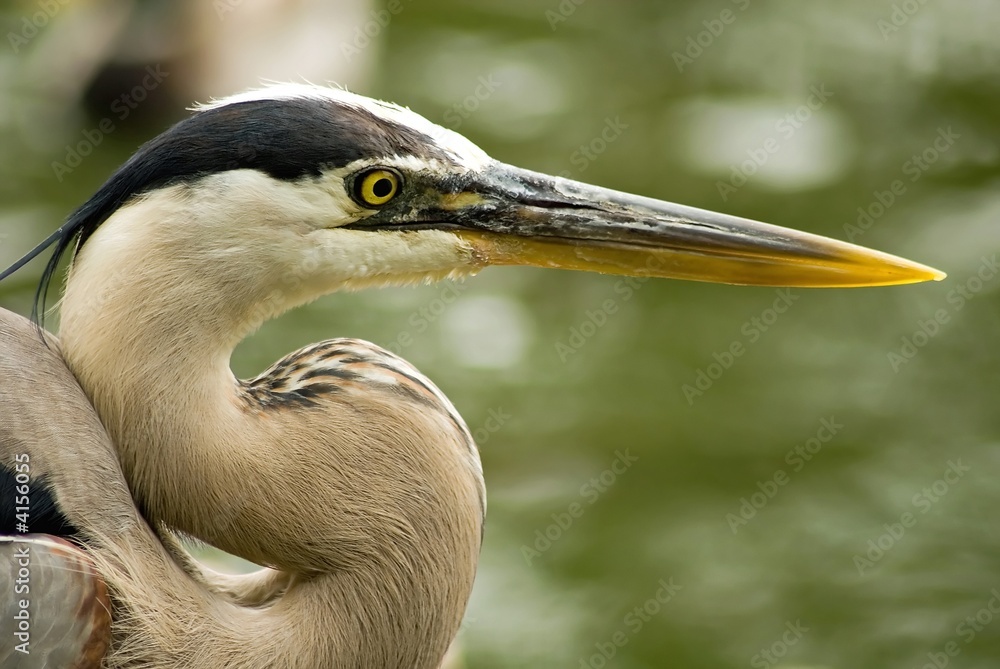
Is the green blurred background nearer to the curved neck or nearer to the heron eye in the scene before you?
the curved neck

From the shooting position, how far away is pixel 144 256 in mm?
2279

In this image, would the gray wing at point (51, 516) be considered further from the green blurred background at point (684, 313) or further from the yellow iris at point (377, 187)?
the green blurred background at point (684, 313)

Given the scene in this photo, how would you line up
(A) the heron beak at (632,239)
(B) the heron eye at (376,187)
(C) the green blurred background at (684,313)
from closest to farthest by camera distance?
(B) the heron eye at (376,187) < (A) the heron beak at (632,239) < (C) the green blurred background at (684,313)

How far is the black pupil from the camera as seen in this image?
2.43m

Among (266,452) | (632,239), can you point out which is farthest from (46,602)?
(632,239)

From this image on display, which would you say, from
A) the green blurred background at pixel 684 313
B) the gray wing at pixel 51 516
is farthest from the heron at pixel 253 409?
the green blurred background at pixel 684 313

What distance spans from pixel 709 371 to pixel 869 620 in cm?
140

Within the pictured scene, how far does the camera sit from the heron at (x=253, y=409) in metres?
2.29

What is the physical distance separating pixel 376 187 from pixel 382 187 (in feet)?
0.05

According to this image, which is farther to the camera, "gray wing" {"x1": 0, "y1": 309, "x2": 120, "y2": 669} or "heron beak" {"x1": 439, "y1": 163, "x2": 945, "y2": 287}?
"heron beak" {"x1": 439, "y1": 163, "x2": 945, "y2": 287}

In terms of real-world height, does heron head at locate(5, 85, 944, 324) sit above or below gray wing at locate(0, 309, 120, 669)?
above

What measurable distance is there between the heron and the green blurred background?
1.93m

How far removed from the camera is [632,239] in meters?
2.67

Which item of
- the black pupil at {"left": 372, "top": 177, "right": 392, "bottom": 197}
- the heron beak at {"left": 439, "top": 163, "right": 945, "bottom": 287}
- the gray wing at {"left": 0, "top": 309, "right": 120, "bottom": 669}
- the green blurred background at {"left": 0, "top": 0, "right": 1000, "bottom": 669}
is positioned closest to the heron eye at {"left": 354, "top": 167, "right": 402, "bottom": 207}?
the black pupil at {"left": 372, "top": 177, "right": 392, "bottom": 197}
